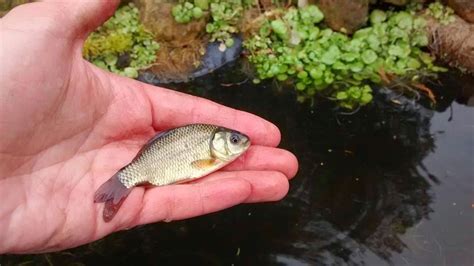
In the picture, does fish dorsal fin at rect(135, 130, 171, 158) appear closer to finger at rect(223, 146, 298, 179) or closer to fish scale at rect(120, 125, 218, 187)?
fish scale at rect(120, 125, 218, 187)

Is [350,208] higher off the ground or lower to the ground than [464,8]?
lower

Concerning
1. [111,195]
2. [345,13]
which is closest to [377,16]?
[345,13]

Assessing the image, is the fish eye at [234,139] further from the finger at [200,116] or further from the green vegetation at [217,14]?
the green vegetation at [217,14]

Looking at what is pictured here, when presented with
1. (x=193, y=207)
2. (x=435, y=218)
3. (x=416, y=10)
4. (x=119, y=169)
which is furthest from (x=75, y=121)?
(x=416, y=10)

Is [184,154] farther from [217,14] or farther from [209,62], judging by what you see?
[217,14]

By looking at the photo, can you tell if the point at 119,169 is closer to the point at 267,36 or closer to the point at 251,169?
the point at 251,169

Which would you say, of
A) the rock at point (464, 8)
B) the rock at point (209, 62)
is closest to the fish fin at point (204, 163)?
the rock at point (209, 62)
